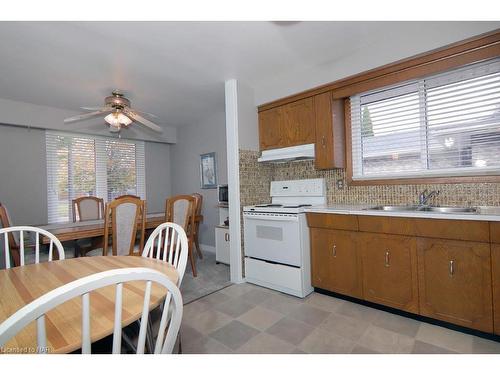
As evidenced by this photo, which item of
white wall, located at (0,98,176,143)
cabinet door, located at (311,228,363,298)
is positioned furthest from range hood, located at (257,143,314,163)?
white wall, located at (0,98,176,143)

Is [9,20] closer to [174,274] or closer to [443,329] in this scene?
[174,274]

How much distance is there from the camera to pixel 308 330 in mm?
1799

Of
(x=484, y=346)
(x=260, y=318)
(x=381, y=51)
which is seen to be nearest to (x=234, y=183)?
(x=260, y=318)

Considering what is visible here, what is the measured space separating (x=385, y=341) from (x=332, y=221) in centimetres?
95

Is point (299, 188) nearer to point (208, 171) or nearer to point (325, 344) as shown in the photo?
point (325, 344)

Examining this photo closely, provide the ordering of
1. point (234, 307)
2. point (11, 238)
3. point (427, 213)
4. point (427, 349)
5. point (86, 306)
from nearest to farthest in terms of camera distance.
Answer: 1. point (86, 306)
2. point (427, 349)
3. point (427, 213)
4. point (11, 238)
5. point (234, 307)

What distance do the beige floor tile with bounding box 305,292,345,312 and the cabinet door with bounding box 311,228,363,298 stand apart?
0.09 metres

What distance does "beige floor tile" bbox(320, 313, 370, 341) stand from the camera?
173 cm

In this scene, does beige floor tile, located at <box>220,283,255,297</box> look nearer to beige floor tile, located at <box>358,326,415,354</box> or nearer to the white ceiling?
beige floor tile, located at <box>358,326,415,354</box>

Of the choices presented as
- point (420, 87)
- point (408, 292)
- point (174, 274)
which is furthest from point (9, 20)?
point (408, 292)

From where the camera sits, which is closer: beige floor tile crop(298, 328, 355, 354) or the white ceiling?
beige floor tile crop(298, 328, 355, 354)

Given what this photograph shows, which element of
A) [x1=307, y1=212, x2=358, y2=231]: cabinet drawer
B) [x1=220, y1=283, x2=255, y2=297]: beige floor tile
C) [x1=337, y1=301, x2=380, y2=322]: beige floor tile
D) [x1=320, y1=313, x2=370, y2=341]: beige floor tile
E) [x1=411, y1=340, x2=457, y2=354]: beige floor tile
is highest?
[x1=307, y1=212, x2=358, y2=231]: cabinet drawer

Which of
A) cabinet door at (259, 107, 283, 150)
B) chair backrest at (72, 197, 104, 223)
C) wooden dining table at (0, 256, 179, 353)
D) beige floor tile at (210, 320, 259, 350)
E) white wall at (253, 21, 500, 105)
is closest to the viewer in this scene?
wooden dining table at (0, 256, 179, 353)

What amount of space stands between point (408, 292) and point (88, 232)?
285cm
